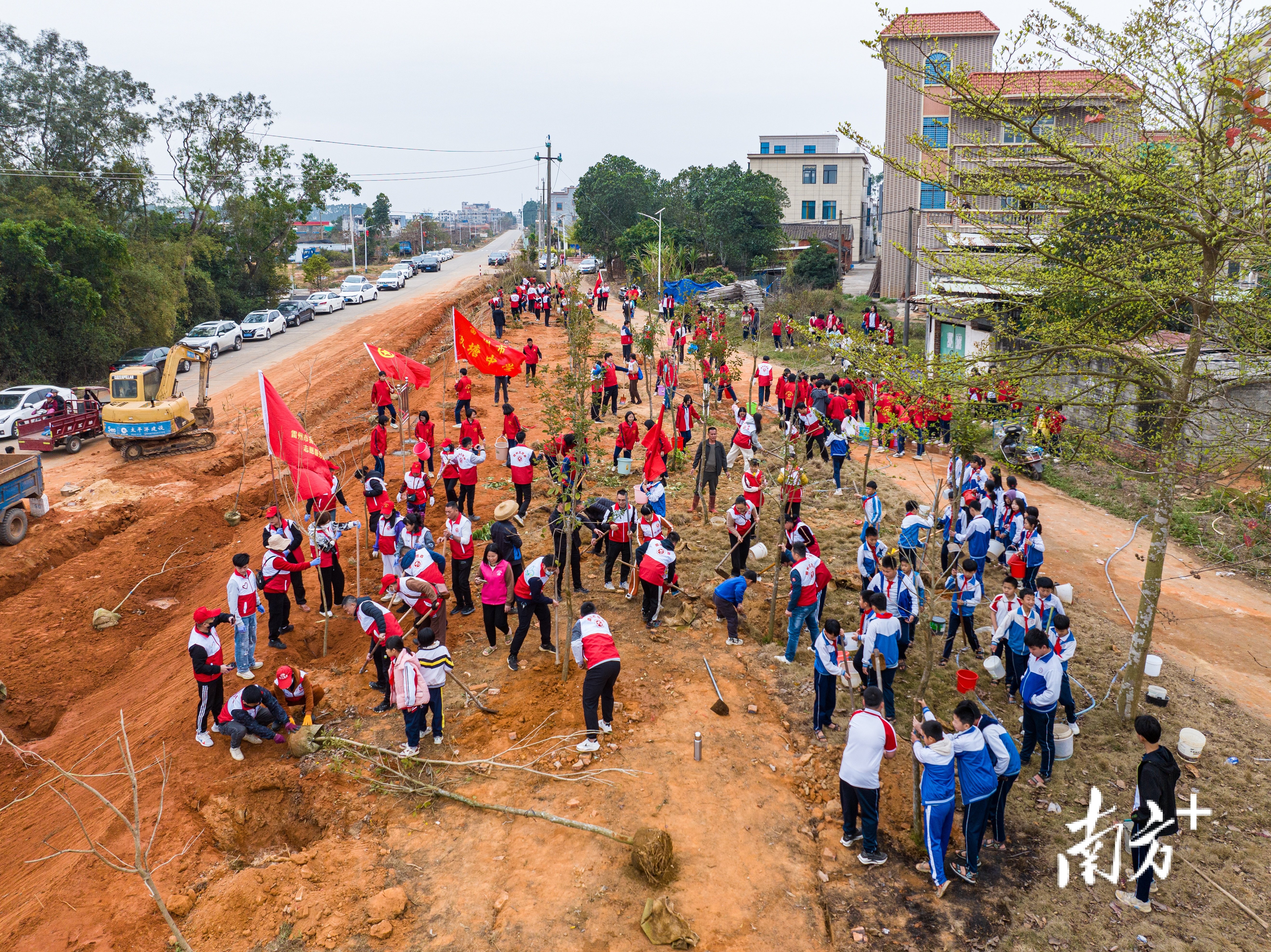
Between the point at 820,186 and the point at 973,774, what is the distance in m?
74.5

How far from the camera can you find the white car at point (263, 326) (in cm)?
3700

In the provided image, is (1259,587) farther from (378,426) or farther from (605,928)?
(378,426)

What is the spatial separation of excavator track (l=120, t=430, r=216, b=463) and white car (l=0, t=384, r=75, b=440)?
2.45 meters

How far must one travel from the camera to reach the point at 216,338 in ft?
111

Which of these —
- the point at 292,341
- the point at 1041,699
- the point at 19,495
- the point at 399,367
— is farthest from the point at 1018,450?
the point at 292,341

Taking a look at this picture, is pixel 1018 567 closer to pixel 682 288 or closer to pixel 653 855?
pixel 653 855

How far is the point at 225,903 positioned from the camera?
654cm

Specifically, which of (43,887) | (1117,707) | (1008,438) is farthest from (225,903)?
(1008,438)

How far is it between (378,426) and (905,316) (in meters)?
19.9

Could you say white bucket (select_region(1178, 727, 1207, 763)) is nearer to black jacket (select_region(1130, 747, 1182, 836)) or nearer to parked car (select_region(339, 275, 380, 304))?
black jacket (select_region(1130, 747, 1182, 836))

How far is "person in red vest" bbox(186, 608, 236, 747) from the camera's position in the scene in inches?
336

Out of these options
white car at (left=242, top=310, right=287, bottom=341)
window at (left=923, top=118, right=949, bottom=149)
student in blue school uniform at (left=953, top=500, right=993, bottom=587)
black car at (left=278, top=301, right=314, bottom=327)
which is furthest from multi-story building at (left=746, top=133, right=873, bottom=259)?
student in blue school uniform at (left=953, top=500, right=993, bottom=587)

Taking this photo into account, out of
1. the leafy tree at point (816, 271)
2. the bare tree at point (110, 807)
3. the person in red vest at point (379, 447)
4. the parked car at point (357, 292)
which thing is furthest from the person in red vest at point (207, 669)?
the leafy tree at point (816, 271)

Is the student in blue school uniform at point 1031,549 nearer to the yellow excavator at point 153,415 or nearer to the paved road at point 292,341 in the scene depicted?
the yellow excavator at point 153,415
